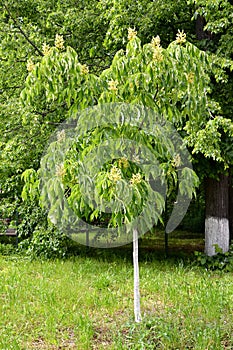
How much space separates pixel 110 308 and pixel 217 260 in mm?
3068

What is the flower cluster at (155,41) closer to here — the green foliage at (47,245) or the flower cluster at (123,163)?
the flower cluster at (123,163)

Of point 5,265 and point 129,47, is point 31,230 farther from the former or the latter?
point 129,47

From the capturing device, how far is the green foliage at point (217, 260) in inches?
282

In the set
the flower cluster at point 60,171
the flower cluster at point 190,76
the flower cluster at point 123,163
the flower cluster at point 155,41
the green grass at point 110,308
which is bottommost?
the green grass at point 110,308

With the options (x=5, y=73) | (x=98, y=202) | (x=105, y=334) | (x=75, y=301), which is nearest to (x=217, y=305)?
(x=105, y=334)

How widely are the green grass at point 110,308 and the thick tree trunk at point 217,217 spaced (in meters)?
0.69

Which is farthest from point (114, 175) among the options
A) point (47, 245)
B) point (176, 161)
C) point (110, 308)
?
point (47, 245)

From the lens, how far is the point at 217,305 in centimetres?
461

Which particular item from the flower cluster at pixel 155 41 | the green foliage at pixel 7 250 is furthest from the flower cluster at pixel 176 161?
the green foliage at pixel 7 250

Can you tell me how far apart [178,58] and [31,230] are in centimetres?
550

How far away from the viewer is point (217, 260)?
23.9ft

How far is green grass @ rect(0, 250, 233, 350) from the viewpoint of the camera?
12.6ft

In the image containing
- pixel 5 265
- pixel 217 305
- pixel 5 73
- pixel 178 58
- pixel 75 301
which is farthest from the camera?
pixel 5 73

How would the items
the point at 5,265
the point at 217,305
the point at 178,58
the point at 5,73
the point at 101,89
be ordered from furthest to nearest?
the point at 5,73 → the point at 5,265 → the point at 217,305 → the point at 101,89 → the point at 178,58
